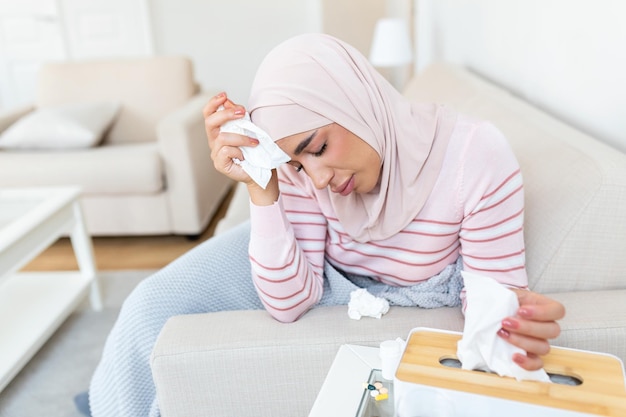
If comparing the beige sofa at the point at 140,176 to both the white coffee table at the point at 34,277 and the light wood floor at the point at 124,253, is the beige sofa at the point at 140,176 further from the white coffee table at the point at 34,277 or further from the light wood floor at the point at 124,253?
the white coffee table at the point at 34,277

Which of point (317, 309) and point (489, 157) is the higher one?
point (489, 157)

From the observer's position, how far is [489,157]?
855mm

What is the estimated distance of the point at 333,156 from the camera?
848mm

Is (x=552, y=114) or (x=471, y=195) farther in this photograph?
(x=552, y=114)

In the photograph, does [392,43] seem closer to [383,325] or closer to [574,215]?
[574,215]

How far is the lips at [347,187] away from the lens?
88 cm

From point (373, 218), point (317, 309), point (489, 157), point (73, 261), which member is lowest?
point (73, 261)

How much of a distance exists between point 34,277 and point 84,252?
9.1 inches

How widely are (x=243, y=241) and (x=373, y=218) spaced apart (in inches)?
12.8

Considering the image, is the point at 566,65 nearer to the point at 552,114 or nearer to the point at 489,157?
the point at 552,114

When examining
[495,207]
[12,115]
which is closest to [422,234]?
[495,207]

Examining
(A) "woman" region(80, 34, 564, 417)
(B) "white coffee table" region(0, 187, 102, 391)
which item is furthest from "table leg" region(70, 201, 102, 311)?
(A) "woman" region(80, 34, 564, 417)

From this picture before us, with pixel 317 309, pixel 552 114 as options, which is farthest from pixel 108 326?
pixel 552 114

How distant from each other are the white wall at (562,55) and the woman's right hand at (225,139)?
72 centimetres
